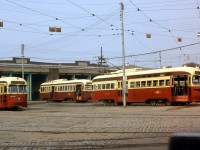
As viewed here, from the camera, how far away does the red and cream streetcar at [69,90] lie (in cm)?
5422

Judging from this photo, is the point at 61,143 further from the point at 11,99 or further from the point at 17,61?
the point at 17,61

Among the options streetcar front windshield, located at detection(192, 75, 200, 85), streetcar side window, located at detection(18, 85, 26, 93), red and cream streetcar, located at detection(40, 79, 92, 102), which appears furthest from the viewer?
red and cream streetcar, located at detection(40, 79, 92, 102)

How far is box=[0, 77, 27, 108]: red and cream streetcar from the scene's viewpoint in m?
33.8

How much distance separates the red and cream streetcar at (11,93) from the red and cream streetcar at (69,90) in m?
19.8

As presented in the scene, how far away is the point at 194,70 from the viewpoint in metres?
32.8

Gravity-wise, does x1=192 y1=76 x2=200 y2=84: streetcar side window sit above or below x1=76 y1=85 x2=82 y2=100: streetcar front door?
above

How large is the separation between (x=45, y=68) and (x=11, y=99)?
178ft

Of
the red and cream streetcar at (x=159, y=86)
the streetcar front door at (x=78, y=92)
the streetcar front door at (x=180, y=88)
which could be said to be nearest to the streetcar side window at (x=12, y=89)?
the red and cream streetcar at (x=159, y=86)

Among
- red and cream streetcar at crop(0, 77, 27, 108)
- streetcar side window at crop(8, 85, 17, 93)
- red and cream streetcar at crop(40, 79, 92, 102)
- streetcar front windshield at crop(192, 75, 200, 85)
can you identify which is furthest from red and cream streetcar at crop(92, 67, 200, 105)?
red and cream streetcar at crop(40, 79, 92, 102)

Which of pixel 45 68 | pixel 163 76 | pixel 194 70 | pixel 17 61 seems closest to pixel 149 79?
pixel 163 76

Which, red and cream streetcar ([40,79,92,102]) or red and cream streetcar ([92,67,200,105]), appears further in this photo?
→ red and cream streetcar ([40,79,92,102])

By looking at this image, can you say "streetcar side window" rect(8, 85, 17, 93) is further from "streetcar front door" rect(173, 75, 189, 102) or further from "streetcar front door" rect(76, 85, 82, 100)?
"streetcar front door" rect(76, 85, 82, 100)

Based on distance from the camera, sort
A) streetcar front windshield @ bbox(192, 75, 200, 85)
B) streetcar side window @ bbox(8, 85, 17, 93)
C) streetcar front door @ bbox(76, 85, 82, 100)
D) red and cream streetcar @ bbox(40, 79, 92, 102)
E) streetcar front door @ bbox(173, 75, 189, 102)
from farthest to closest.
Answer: streetcar front door @ bbox(76, 85, 82, 100)
red and cream streetcar @ bbox(40, 79, 92, 102)
streetcar side window @ bbox(8, 85, 17, 93)
streetcar front door @ bbox(173, 75, 189, 102)
streetcar front windshield @ bbox(192, 75, 200, 85)

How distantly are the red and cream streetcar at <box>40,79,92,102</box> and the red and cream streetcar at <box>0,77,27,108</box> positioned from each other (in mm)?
19781
